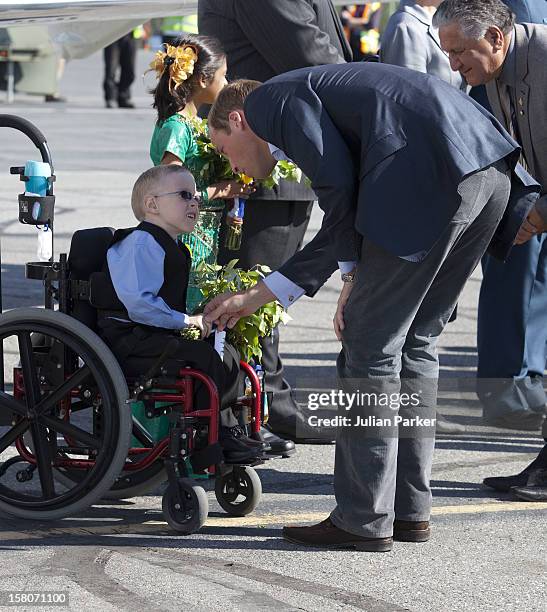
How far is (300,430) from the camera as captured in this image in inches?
228

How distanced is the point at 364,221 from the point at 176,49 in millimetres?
1545

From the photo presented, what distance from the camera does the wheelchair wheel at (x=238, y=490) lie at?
470 cm

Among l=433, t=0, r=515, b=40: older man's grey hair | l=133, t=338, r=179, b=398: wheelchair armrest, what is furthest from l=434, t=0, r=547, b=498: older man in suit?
l=133, t=338, r=179, b=398: wheelchair armrest

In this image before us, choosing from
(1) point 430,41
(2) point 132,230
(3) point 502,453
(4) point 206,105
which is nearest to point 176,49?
(4) point 206,105

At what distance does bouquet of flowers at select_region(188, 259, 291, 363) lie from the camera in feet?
15.8

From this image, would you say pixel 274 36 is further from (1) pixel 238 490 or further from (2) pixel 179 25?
(2) pixel 179 25

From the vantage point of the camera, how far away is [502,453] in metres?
5.66

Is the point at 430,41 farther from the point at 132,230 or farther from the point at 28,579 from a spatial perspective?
the point at 28,579

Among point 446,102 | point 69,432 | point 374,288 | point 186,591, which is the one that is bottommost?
point 186,591

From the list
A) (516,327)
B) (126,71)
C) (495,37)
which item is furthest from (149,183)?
(126,71)

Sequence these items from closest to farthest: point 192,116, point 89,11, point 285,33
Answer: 1. point 192,116
2. point 285,33
3. point 89,11

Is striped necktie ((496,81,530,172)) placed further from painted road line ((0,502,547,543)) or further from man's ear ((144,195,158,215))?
man's ear ((144,195,158,215))

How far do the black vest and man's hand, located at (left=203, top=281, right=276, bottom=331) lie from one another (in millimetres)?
135

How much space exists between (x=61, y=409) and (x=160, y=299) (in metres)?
0.52
